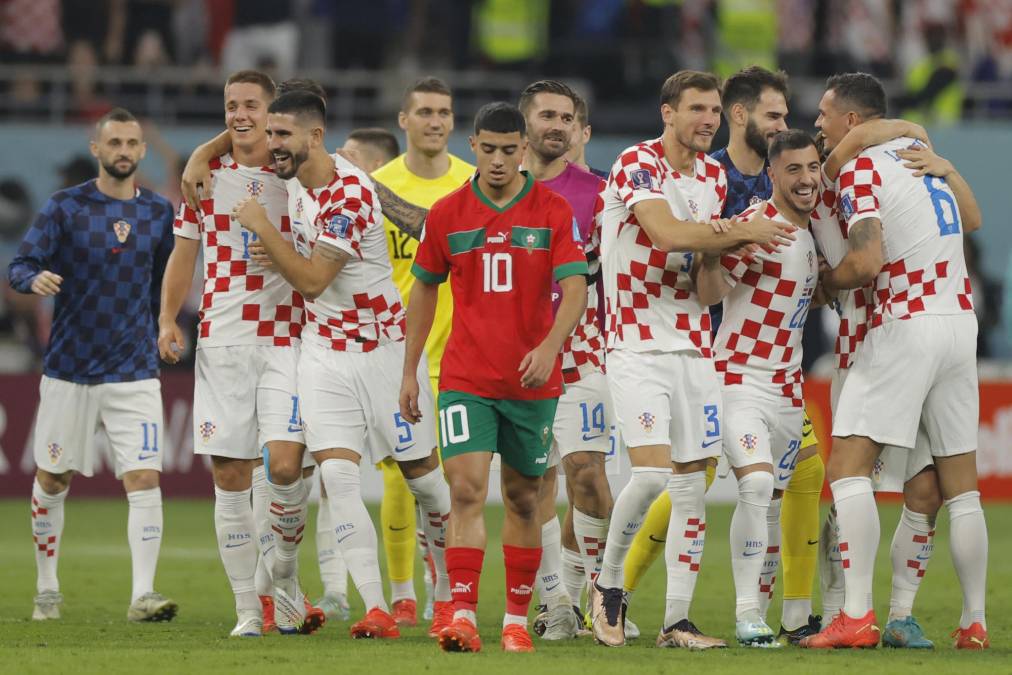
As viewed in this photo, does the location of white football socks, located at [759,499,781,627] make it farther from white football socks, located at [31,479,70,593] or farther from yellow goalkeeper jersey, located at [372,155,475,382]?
white football socks, located at [31,479,70,593]

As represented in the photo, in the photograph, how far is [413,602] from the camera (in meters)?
10.1

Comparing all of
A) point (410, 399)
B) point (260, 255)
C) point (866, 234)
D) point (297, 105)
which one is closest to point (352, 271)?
point (260, 255)

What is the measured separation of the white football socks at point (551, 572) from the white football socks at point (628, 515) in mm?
487

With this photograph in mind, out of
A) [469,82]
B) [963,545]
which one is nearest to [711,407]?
[963,545]

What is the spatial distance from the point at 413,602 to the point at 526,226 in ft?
9.18

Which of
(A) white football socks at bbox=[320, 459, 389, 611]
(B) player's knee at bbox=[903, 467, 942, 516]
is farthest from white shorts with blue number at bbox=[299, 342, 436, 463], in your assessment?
(B) player's knee at bbox=[903, 467, 942, 516]

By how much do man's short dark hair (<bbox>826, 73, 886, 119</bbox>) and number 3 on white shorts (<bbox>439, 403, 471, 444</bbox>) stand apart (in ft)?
8.34

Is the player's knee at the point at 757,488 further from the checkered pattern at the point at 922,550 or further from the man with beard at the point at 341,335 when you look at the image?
the man with beard at the point at 341,335

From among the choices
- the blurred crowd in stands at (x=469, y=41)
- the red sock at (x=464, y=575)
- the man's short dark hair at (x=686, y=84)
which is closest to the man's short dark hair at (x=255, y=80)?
the man's short dark hair at (x=686, y=84)

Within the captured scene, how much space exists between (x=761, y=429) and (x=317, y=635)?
255 centimetres

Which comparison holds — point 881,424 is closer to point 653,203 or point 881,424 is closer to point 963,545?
point 963,545

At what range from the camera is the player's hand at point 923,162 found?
8703 millimetres

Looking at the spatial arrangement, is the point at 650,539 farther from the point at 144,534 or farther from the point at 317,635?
the point at 144,534

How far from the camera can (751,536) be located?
8555 millimetres
